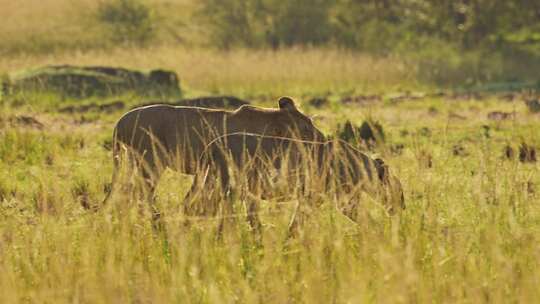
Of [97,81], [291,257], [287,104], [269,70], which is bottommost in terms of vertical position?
[269,70]

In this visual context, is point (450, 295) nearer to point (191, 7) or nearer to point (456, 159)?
point (456, 159)

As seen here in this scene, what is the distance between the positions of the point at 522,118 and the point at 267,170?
8939 millimetres

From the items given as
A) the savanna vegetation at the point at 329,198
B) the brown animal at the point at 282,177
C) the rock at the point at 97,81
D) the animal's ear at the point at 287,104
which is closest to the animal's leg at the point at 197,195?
the brown animal at the point at 282,177

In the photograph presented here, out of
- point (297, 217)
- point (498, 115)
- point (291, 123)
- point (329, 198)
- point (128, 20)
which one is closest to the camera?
point (297, 217)

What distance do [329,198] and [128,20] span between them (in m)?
34.7

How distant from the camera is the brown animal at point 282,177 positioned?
5137 mm

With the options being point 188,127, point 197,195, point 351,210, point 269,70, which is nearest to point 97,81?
point 269,70

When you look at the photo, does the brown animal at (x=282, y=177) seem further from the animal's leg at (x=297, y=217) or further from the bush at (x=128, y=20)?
the bush at (x=128, y=20)

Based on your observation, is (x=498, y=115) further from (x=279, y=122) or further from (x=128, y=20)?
(x=128, y=20)

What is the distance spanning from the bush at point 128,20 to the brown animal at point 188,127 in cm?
3172

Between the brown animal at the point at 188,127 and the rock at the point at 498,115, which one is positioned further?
the rock at the point at 498,115

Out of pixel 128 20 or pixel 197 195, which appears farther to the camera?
pixel 128 20

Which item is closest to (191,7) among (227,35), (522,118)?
(227,35)

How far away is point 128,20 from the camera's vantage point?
39156 millimetres
